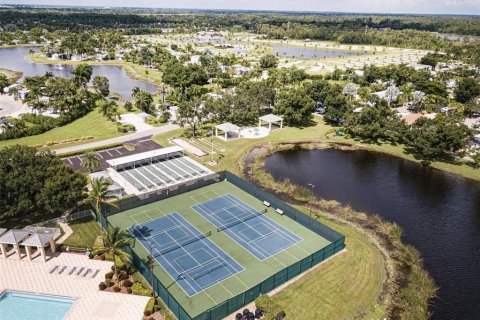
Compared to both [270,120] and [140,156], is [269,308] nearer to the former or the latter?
[140,156]

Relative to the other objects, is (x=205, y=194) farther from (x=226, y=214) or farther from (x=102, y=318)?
(x=102, y=318)

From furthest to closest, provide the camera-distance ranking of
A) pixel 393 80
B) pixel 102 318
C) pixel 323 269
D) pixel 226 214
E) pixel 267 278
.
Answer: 1. pixel 393 80
2. pixel 226 214
3. pixel 323 269
4. pixel 267 278
5. pixel 102 318

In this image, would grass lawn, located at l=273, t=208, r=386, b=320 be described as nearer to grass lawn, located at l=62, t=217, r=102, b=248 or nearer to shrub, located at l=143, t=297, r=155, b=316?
shrub, located at l=143, t=297, r=155, b=316

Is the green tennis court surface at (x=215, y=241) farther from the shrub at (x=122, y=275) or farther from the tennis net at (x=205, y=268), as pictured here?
the shrub at (x=122, y=275)

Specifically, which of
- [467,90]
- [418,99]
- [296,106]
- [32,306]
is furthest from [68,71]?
[467,90]

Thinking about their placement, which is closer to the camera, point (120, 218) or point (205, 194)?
point (120, 218)

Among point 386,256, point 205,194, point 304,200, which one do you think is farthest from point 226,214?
point 386,256

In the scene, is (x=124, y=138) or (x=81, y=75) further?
(x=81, y=75)

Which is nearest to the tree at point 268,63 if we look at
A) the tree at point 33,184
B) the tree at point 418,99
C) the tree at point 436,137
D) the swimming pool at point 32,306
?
the tree at point 418,99
